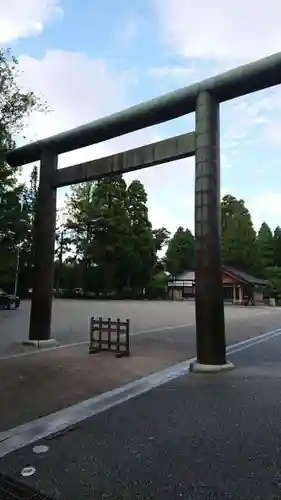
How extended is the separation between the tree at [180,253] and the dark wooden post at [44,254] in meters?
42.3

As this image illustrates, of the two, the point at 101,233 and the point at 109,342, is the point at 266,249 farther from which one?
the point at 109,342

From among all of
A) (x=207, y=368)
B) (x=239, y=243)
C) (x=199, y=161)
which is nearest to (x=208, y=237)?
(x=199, y=161)

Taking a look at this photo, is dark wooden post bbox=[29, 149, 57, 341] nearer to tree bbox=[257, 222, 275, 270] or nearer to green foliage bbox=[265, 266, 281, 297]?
green foliage bbox=[265, 266, 281, 297]

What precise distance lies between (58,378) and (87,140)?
18.9 feet

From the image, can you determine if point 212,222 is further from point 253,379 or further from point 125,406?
point 125,406

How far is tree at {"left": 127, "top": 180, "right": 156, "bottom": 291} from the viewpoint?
4459 cm

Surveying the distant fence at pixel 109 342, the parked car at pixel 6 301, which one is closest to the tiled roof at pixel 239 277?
the parked car at pixel 6 301

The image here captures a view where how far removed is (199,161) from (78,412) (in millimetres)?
4998

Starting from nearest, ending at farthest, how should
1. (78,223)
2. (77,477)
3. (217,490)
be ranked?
1. (217,490)
2. (77,477)
3. (78,223)

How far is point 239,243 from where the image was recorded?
4981cm

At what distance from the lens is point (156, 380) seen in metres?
6.91

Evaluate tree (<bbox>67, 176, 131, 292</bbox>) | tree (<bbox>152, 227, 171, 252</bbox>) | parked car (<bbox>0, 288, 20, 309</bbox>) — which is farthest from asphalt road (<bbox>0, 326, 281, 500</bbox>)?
tree (<bbox>152, 227, 171, 252</bbox>)

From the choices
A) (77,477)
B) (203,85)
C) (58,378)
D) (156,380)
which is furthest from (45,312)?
(77,477)

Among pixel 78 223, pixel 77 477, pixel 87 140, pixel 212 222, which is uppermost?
pixel 78 223
